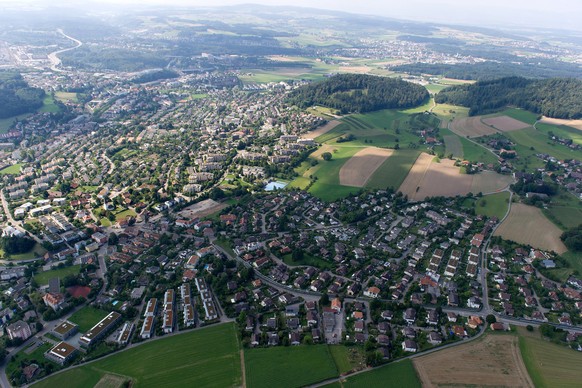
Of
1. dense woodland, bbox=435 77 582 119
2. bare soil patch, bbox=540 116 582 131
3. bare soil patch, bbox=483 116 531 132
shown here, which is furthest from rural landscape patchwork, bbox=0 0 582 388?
bare soil patch, bbox=540 116 582 131

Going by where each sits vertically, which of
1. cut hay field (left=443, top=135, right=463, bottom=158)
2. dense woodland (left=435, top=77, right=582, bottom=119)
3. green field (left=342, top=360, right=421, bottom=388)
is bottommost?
green field (left=342, top=360, right=421, bottom=388)

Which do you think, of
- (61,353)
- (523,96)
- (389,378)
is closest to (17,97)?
(61,353)

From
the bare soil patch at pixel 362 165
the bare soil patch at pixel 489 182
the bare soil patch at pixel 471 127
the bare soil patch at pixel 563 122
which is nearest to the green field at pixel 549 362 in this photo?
the bare soil patch at pixel 489 182

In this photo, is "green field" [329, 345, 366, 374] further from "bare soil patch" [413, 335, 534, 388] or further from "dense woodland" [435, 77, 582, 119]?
"dense woodland" [435, 77, 582, 119]

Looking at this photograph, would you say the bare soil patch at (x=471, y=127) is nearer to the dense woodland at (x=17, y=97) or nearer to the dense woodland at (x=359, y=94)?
the dense woodland at (x=359, y=94)

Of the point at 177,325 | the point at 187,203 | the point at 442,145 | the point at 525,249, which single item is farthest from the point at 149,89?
the point at 525,249

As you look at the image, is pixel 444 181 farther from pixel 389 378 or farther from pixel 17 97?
pixel 17 97
